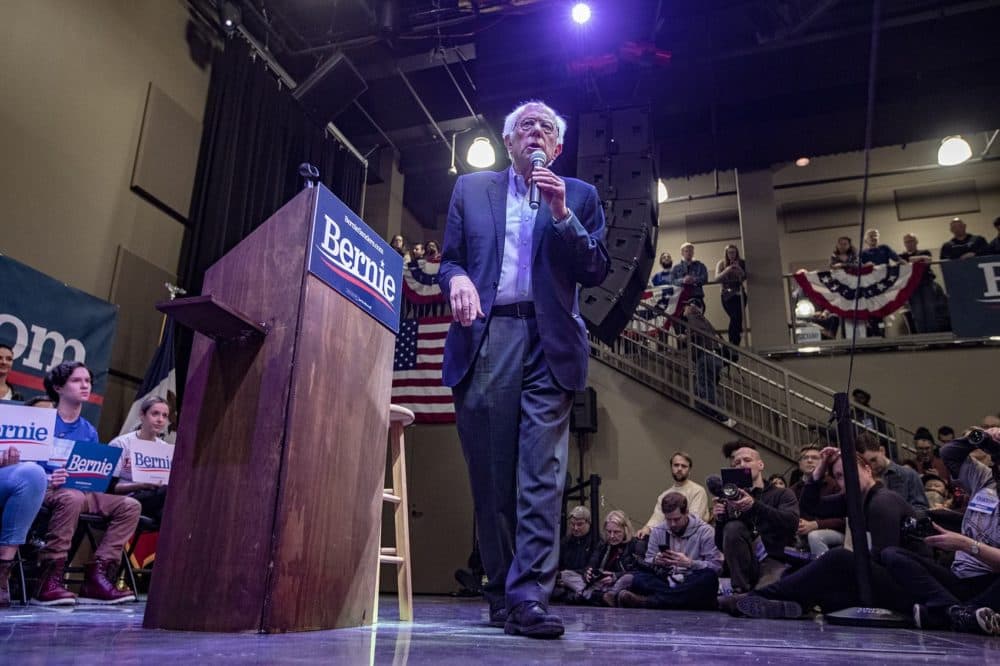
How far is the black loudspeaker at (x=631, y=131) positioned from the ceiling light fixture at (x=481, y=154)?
2.11 metres

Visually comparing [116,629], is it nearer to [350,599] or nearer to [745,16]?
[350,599]

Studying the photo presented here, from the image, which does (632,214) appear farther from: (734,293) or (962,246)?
(962,246)

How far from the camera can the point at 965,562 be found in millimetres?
2713

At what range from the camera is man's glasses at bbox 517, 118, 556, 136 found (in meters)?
1.91

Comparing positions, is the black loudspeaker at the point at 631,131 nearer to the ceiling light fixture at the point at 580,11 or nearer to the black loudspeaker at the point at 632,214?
the black loudspeaker at the point at 632,214

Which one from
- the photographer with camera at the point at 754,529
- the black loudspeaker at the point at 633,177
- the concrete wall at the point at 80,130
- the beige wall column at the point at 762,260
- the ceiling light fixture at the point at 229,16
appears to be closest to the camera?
the photographer with camera at the point at 754,529

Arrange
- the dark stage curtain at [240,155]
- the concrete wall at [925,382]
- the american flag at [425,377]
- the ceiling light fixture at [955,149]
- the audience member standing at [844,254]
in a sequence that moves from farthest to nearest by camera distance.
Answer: the ceiling light fixture at [955,149] < the audience member standing at [844,254] < the american flag at [425,377] < the concrete wall at [925,382] < the dark stage curtain at [240,155]

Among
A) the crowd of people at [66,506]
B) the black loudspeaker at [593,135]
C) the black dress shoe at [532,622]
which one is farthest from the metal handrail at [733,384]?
the black dress shoe at [532,622]

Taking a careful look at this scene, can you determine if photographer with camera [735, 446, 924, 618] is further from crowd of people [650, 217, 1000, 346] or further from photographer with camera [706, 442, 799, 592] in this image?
crowd of people [650, 217, 1000, 346]

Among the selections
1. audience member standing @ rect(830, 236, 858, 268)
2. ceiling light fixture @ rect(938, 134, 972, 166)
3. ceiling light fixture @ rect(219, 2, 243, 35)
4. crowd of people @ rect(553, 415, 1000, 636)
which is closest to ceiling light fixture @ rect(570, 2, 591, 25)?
ceiling light fixture @ rect(219, 2, 243, 35)

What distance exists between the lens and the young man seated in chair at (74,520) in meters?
2.87

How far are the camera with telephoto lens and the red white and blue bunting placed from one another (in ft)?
16.8

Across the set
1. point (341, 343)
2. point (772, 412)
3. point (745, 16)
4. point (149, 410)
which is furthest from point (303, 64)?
point (341, 343)

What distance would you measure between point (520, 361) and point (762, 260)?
321 inches
